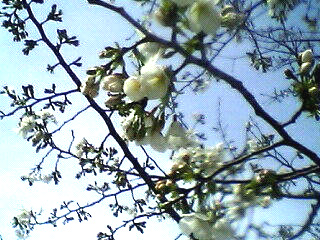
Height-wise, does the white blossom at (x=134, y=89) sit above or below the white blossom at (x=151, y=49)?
below

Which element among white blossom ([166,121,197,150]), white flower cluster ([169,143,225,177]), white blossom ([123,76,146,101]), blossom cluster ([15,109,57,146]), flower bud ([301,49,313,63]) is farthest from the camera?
blossom cluster ([15,109,57,146])

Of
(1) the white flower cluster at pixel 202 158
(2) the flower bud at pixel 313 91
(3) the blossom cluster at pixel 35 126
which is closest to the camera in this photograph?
(2) the flower bud at pixel 313 91

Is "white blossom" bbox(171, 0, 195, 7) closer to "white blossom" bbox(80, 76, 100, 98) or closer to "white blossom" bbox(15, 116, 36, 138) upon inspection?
"white blossom" bbox(80, 76, 100, 98)

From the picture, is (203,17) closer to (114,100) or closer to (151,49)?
(151,49)

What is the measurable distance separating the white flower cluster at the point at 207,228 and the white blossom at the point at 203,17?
0.95 m

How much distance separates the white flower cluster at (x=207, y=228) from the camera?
1929mm

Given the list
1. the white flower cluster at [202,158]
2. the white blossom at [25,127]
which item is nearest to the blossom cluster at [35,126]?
the white blossom at [25,127]

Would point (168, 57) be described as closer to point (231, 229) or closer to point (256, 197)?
point (231, 229)

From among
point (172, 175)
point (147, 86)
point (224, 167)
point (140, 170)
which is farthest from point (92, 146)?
point (147, 86)

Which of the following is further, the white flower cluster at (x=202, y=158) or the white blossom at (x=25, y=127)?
the white blossom at (x=25, y=127)

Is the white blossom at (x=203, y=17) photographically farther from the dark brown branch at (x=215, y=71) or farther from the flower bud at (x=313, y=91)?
the flower bud at (x=313, y=91)

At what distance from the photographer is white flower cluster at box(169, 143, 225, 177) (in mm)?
2398

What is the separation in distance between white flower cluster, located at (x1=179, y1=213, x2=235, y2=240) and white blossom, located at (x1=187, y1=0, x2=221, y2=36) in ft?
3.11

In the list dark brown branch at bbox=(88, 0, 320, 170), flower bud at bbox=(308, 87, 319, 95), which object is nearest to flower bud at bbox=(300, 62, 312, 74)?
flower bud at bbox=(308, 87, 319, 95)
